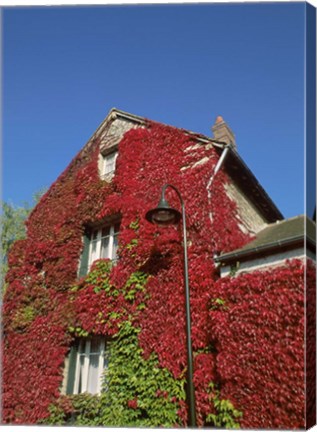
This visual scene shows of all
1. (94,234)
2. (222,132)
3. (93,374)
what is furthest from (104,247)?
(222,132)

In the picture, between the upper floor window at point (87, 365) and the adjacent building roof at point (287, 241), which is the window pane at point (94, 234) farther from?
the adjacent building roof at point (287, 241)

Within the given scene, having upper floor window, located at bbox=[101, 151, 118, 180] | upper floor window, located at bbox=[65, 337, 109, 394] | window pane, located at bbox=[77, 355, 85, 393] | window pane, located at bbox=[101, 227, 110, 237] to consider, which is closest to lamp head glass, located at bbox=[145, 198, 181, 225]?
upper floor window, located at bbox=[65, 337, 109, 394]

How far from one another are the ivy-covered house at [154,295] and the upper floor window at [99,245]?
33mm

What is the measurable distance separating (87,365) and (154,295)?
90.4 inches

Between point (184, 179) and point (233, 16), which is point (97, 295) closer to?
point (184, 179)

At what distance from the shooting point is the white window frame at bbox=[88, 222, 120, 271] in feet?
30.0

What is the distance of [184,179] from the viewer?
8.13 m

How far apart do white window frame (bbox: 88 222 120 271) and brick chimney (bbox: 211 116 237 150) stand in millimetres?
3155

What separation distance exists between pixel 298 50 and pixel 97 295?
580 centimetres

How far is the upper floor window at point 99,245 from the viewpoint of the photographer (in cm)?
922

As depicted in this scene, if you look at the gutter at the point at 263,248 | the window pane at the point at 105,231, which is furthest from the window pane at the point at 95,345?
the gutter at the point at 263,248

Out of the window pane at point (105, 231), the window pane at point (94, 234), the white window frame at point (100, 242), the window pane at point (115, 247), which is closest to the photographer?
the window pane at point (115, 247)

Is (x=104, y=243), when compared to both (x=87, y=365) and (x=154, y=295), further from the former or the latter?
(x=87, y=365)

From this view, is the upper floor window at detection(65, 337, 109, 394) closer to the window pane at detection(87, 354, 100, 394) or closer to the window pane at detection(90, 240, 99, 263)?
the window pane at detection(87, 354, 100, 394)
